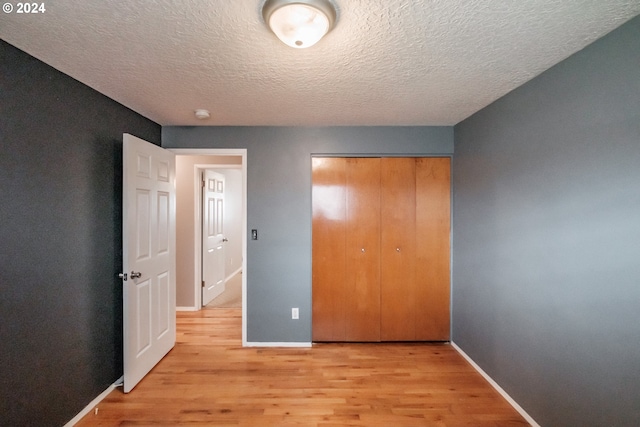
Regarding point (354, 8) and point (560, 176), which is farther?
point (560, 176)

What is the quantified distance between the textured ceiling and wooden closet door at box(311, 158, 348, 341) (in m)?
0.81

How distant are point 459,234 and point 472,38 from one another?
195cm

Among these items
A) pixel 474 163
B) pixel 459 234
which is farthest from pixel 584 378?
pixel 474 163

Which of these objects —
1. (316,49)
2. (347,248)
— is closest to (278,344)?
(347,248)

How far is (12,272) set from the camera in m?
1.44

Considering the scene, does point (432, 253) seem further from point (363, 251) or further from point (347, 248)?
point (347, 248)

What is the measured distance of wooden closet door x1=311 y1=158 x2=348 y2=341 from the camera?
2.91 m

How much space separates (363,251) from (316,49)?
6.57ft

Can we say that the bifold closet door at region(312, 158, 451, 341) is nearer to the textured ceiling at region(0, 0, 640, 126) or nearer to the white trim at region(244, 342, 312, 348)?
the white trim at region(244, 342, 312, 348)

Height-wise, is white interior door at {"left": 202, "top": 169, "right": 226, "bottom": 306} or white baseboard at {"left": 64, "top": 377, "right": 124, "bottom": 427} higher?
white interior door at {"left": 202, "top": 169, "right": 226, "bottom": 306}

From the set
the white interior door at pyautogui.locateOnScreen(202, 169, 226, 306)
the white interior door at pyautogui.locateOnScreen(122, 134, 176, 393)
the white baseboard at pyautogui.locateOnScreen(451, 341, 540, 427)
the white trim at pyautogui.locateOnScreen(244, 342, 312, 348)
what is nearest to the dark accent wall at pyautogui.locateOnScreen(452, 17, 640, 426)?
the white baseboard at pyautogui.locateOnScreen(451, 341, 540, 427)

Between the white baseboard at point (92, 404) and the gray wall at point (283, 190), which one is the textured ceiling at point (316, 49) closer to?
the gray wall at point (283, 190)

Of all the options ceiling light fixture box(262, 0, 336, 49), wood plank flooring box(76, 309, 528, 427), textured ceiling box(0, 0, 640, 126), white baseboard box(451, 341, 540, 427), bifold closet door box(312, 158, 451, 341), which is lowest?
wood plank flooring box(76, 309, 528, 427)

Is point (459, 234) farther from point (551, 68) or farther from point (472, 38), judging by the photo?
point (472, 38)
